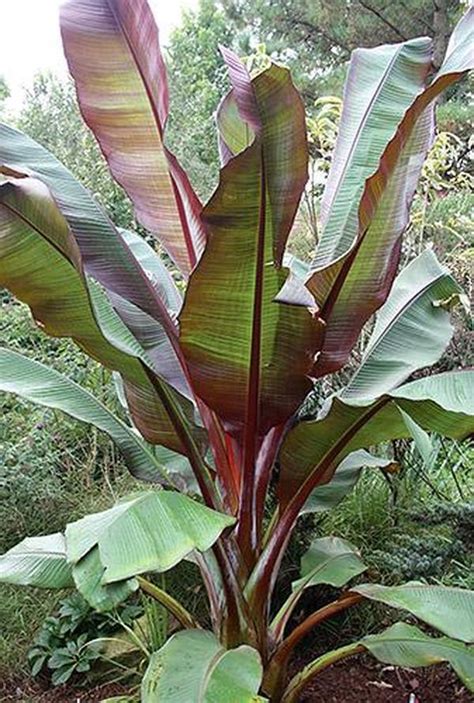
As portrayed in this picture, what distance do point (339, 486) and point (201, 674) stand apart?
624 mm

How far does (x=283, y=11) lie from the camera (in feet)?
26.1

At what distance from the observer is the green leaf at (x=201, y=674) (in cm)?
110

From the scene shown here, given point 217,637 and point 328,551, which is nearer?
point 217,637

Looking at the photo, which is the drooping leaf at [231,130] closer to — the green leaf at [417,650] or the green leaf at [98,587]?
the green leaf at [98,587]

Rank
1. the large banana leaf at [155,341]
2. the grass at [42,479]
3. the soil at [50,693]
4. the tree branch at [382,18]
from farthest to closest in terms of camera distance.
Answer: the tree branch at [382,18] → the grass at [42,479] → the soil at [50,693] → the large banana leaf at [155,341]

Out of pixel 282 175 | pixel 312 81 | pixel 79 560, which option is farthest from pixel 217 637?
pixel 312 81

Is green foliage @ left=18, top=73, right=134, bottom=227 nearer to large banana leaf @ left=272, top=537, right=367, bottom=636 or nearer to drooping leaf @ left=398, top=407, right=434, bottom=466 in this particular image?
large banana leaf @ left=272, top=537, right=367, bottom=636

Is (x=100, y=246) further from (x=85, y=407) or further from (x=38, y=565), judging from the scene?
(x=38, y=565)

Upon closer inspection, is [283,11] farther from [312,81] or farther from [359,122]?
[359,122]

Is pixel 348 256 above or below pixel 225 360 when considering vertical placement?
above

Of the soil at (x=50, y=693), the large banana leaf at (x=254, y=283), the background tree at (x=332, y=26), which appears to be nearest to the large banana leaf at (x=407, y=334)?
the large banana leaf at (x=254, y=283)

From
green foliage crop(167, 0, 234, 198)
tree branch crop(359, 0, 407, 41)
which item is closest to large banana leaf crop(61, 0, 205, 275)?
green foliage crop(167, 0, 234, 198)

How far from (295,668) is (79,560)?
103 cm

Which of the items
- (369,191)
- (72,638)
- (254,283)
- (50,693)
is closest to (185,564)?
Result: (72,638)
